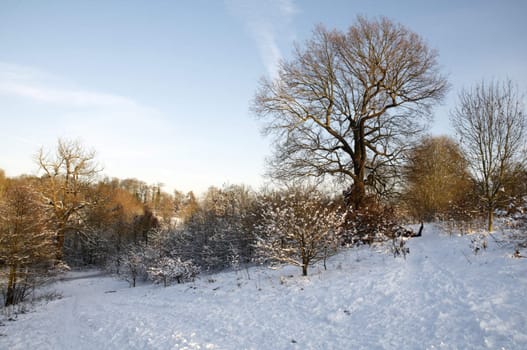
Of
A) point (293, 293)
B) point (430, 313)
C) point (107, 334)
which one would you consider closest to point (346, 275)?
point (293, 293)

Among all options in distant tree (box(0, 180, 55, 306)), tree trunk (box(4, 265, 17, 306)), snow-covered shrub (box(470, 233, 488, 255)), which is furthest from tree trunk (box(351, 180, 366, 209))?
tree trunk (box(4, 265, 17, 306))

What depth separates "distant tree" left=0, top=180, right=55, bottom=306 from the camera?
14367mm

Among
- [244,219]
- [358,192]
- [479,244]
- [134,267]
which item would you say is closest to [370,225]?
[358,192]

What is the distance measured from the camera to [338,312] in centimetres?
683

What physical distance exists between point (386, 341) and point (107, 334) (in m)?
6.72

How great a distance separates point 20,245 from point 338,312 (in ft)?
50.6

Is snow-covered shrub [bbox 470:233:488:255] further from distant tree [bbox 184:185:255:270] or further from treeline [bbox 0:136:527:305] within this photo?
distant tree [bbox 184:185:255:270]

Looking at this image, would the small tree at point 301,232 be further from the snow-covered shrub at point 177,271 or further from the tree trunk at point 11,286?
the tree trunk at point 11,286

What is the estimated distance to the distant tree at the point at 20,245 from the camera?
1437 cm

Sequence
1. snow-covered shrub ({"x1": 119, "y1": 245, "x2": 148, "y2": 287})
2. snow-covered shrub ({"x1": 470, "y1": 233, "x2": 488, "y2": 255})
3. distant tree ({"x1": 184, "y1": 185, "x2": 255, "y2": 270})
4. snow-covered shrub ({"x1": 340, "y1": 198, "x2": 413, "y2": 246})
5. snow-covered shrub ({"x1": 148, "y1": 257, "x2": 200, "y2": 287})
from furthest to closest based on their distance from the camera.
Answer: snow-covered shrub ({"x1": 119, "y1": 245, "x2": 148, "y2": 287}), distant tree ({"x1": 184, "y1": 185, "x2": 255, "y2": 270}), snow-covered shrub ({"x1": 148, "y1": 257, "x2": 200, "y2": 287}), snow-covered shrub ({"x1": 340, "y1": 198, "x2": 413, "y2": 246}), snow-covered shrub ({"x1": 470, "y1": 233, "x2": 488, "y2": 255})

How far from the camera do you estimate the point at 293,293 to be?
8.71 metres

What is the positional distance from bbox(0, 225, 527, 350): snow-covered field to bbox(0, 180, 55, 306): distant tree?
392cm

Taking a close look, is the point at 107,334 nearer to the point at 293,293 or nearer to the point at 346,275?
the point at 293,293

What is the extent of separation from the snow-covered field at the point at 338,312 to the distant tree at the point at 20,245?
3916 mm
